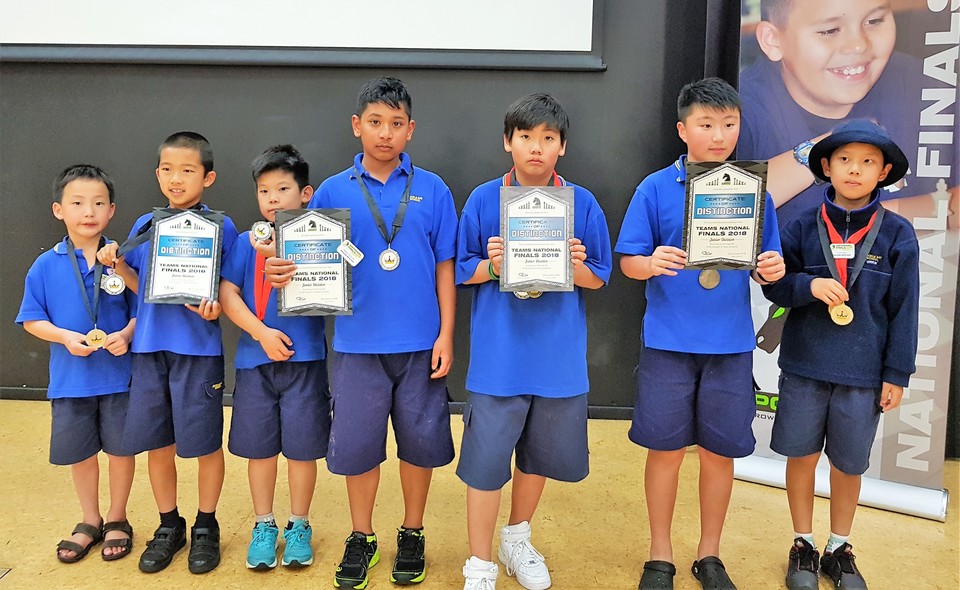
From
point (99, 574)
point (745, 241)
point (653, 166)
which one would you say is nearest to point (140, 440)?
point (99, 574)

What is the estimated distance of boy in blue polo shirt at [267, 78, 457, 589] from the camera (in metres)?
2.11

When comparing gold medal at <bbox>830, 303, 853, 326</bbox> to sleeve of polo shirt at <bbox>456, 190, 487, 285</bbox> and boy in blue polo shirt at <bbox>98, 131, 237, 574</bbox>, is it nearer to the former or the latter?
sleeve of polo shirt at <bbox>456, 190, 487, 285</bbox>

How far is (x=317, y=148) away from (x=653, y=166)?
2213 millimetres

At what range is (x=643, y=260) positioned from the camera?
2.06 m

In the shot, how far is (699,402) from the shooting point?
7.02ft

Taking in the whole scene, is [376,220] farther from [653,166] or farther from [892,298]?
[653,166]

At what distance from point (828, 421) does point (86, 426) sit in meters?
2.82

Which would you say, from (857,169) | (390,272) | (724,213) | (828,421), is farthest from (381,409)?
(857,169)

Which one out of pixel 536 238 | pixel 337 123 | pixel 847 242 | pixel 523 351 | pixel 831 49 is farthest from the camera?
pixel 337 123

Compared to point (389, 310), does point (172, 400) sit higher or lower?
lower

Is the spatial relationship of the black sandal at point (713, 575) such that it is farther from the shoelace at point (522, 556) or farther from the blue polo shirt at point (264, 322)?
the blue polo shirt at point (264, 322)

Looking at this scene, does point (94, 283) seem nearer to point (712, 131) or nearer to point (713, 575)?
point (712, 131)

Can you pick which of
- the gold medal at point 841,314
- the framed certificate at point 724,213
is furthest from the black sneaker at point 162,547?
the gold medal at point 841,314

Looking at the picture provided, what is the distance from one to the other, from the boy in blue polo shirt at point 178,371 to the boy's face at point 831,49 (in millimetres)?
2870
